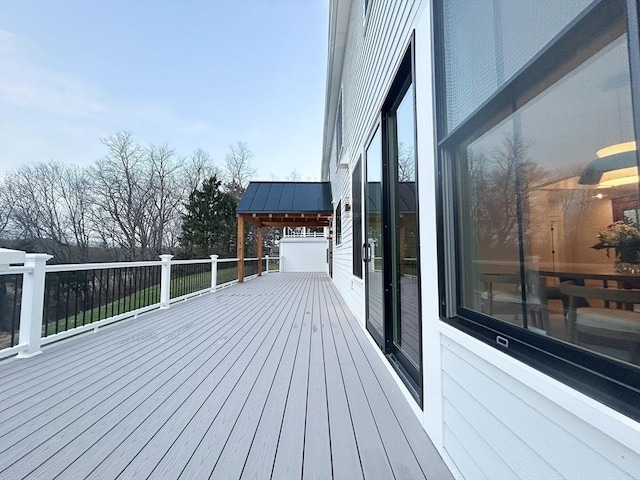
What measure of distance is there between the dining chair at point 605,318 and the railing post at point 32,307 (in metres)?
3.82

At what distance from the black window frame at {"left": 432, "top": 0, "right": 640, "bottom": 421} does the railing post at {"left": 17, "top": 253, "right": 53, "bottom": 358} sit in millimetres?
3516

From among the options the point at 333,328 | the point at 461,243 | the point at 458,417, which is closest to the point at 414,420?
the point at 458,417

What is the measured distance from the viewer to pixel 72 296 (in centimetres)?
340

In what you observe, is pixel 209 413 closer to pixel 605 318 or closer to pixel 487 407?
pixel 487 407

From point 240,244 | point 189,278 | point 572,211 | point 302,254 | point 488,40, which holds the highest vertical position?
point 488,40

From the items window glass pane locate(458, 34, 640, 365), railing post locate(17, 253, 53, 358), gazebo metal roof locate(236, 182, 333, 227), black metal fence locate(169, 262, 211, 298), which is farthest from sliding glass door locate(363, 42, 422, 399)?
gazebo metal roof locate(236, 182, 333, 227)

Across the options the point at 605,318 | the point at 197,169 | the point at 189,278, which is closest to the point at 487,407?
the point at 605,318

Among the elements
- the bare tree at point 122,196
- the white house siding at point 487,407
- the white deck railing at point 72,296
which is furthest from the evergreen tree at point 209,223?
the white house siding at point 487,407

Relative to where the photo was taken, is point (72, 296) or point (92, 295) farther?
point (92, 295)

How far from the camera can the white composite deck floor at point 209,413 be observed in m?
1.29

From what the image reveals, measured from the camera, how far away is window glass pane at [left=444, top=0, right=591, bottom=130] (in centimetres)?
75

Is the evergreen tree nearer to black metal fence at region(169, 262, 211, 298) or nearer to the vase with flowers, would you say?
black metal fence at region(169, 262, 211, 298)

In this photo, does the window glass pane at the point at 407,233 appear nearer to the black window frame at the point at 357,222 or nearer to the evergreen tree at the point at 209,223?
the black window frame at the point at 357,222

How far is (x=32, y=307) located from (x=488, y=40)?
3.96 metres
